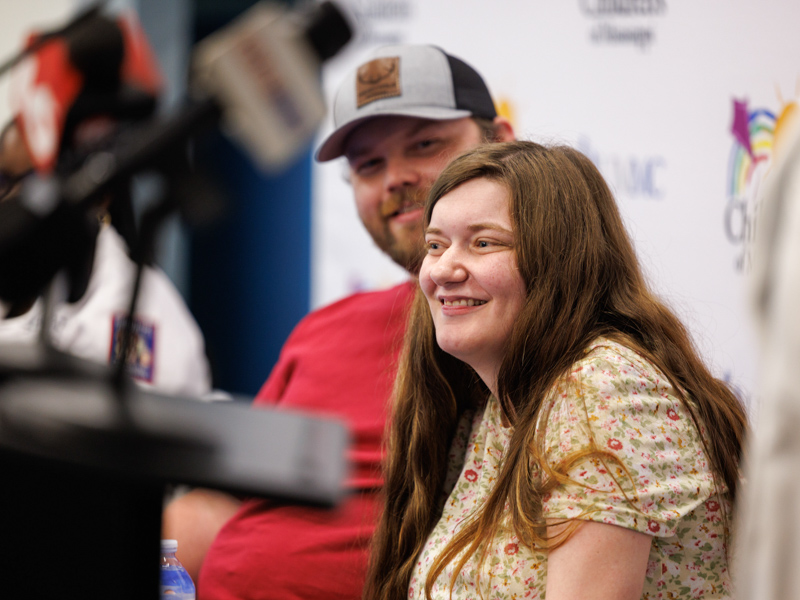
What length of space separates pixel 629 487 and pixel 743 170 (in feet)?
4.28

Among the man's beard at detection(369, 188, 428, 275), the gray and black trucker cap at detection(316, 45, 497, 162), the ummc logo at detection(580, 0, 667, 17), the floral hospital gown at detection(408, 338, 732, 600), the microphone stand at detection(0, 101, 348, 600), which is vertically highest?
the ummc logo at detection(580, 0, 667, 17)

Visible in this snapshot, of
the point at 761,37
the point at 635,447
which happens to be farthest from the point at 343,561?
the point at 761,37

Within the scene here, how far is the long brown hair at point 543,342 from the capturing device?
0.97m

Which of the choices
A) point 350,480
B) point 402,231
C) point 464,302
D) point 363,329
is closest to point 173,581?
point 350,480

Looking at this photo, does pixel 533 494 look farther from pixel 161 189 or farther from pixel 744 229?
pixel 744 229

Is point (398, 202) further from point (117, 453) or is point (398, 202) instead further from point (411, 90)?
point (117, 453)

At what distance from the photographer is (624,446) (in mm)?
873

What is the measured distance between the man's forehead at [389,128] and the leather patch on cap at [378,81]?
42 mm

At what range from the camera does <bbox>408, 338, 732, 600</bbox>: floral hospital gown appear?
0.86 m

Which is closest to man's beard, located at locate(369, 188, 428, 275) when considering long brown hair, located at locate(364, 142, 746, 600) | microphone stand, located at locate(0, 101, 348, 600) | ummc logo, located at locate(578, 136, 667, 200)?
long brown hair, located at locate(364, 142, 746, 600)

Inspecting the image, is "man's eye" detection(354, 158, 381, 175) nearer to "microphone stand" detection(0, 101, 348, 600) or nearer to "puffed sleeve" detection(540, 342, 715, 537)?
"puffed sleeve" detection(540, 342, 715, 537)

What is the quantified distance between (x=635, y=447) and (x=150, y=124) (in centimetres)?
62

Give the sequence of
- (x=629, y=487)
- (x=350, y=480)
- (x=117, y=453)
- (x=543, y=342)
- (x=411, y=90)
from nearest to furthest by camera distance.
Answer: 1. (x=117, y=453)
2. (x=629, y=487)
3. (x=543, y=342)
4. (x=350, y=480)
5. (x=411, y=90)

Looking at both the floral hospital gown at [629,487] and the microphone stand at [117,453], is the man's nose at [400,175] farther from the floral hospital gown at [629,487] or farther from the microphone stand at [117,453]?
the microphone stand at [117,453]
